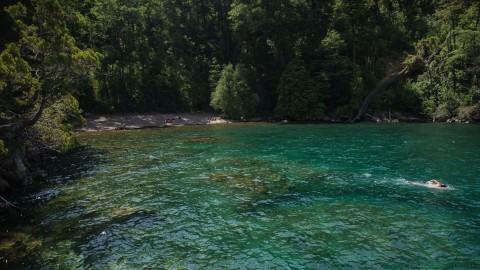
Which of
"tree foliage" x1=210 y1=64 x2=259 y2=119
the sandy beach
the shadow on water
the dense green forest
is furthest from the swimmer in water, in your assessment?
"tree foliage" x1=210 y1=64 x2=259 y2=119

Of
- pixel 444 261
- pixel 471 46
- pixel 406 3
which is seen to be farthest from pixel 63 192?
pixel 406 3

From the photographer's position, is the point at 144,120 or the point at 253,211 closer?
the point at 253,211

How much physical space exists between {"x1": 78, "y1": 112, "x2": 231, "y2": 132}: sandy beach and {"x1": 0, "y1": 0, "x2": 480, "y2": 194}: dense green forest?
2.57 m

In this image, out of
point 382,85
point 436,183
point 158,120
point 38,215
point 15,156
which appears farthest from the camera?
point 382,85

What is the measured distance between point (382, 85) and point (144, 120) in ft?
138

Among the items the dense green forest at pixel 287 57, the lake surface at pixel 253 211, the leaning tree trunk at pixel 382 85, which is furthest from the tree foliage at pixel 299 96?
the lake surface at pixel 253 211

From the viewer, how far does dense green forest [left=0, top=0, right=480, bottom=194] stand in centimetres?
5847

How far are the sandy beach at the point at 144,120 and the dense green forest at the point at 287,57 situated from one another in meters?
2.57

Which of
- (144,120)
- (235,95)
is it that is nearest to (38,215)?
(144,120)

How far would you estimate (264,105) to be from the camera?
69875mm

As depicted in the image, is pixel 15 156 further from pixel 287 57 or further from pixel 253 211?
pixel 287 57

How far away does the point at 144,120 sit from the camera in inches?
2402

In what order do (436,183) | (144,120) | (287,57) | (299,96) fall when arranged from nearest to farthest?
(436,183), (144,120), (299,96), (287,57)

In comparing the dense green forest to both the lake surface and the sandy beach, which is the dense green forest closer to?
the sandy beach
